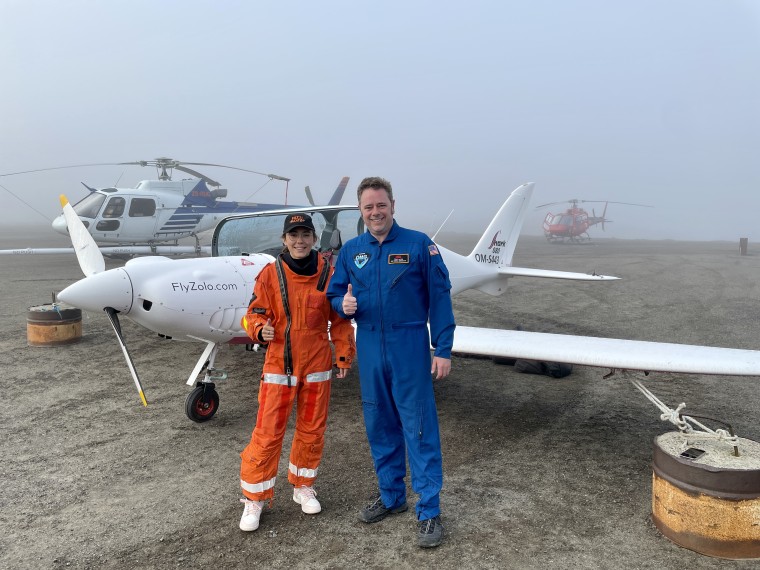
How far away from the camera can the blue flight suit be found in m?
3.20

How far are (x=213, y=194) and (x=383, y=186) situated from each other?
17.5 m

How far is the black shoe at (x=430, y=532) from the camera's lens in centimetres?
314

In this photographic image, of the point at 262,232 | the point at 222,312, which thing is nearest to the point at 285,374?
the point at 222,312

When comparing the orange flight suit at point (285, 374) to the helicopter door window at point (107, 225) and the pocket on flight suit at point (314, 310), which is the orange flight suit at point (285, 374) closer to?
the pocket on flight suit at point (314, 310)

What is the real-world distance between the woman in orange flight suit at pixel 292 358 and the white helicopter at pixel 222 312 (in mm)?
1196

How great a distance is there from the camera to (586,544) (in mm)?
3191

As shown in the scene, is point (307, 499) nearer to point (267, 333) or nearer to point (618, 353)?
point (267, 333)

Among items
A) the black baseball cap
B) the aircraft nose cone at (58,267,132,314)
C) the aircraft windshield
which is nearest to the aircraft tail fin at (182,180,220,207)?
the aircraft windshield

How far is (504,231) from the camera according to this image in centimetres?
934

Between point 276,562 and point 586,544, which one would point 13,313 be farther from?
point 586,544

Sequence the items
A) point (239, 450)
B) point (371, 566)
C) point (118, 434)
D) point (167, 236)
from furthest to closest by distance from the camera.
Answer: point (167, 236), point (118, 434), point (239, 450), point (371, 566)

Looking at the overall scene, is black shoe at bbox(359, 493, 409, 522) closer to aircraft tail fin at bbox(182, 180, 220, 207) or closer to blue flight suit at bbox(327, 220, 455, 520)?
blue flight suit at bbox(327, 220, 455, 520)

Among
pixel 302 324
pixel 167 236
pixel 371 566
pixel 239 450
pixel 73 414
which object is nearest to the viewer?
pixel 371 566

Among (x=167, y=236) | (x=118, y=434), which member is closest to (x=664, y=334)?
(x=118, y=434)
